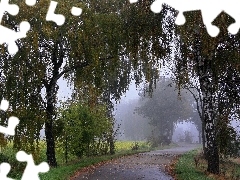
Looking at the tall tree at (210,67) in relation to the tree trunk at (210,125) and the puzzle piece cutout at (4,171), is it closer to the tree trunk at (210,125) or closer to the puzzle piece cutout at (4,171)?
the tree trunk at (210,125)

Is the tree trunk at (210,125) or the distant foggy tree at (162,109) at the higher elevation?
the distant foggy tree at (162,109)

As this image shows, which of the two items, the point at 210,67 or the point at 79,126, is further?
the point at 79,126

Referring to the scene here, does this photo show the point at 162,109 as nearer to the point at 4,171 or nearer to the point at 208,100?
the point at 208,100

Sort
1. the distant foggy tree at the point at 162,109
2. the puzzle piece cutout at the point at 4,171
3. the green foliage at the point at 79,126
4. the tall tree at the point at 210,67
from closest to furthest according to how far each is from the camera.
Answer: the puzzle piece cutout at the point at 4,171 < the tall tree at the point at 210,67 < the green foliage at the point at 79,126 < the distant foggy tree at the point at 162,109

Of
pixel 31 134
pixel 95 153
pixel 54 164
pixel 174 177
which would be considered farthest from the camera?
pixel 95 153

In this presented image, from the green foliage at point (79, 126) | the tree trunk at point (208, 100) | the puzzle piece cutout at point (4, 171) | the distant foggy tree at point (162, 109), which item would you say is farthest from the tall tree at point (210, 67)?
the distant foggy tree at point (162, 109)

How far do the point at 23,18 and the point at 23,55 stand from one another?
1.25 m

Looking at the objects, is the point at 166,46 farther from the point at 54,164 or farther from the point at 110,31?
the point at 54,164

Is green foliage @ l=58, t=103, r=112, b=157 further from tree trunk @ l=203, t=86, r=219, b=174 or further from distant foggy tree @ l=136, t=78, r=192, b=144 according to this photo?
distant foggy tree @ l=136, t=78, r=192, b=144

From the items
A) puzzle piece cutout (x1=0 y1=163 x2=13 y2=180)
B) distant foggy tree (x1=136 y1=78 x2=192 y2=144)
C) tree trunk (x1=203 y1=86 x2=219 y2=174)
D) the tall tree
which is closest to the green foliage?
the tall tree

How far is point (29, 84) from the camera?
1298 cm

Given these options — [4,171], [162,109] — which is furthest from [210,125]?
[162,109]

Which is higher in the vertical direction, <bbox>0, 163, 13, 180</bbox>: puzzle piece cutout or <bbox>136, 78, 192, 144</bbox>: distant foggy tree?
<bbox>136, 78, 192, 144</bbox>: distant foggy tree

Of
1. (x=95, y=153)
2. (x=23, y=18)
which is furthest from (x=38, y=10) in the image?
(x=95, y=153)
